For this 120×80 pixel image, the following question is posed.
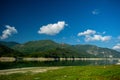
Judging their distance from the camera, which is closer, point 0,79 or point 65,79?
point 65,79

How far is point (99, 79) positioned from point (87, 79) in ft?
A: 6.88

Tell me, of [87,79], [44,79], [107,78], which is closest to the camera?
[87,79]

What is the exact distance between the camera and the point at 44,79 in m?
35.2

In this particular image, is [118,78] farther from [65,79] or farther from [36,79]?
[36,79]

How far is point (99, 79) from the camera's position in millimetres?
29891

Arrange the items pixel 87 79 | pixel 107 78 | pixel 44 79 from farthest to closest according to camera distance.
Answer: pixel 44 79, pixel 107 78, pixel 87 79

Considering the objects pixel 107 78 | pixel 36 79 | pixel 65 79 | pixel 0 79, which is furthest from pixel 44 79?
pixel 107 78

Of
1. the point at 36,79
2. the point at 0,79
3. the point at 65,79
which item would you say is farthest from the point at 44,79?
the point at 0,79

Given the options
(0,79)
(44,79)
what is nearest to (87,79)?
(44,79)

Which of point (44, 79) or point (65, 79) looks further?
point (44, 79)

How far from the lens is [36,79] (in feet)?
117

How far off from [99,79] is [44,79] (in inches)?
409

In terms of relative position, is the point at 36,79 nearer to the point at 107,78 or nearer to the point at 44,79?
the point at 44,79

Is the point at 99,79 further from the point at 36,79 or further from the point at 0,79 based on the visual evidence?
the point at 0,79
